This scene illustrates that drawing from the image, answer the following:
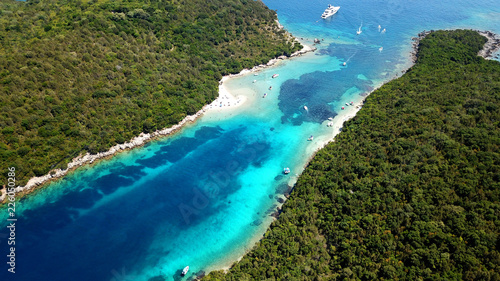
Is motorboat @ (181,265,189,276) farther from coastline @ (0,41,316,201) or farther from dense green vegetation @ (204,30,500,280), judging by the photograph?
coastline @ (0,41,316,201)

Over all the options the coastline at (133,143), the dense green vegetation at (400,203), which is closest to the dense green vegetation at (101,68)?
the coastline at (133,143)

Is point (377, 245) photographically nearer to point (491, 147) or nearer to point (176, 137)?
point (491, 147)

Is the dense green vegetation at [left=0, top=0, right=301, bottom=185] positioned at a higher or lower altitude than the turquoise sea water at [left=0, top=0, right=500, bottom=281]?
higher

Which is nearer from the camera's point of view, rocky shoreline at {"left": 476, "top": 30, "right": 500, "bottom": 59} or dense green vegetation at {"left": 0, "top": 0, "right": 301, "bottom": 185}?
dense green vegetation at {"left": 0, "top": 0, "right": 301, "bottom": 185}

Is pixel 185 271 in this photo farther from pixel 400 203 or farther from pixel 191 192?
pixel 400 203

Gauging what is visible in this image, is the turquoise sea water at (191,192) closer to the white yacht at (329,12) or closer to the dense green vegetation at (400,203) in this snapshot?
the dense green vegetation at (400,203)

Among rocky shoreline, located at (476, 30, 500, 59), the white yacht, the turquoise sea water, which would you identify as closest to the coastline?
the turquoise sea water

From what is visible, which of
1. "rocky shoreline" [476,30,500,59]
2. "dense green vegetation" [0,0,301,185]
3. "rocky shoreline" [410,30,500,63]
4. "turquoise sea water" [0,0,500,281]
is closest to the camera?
"turquoise sea water" [0,0,500,281]
